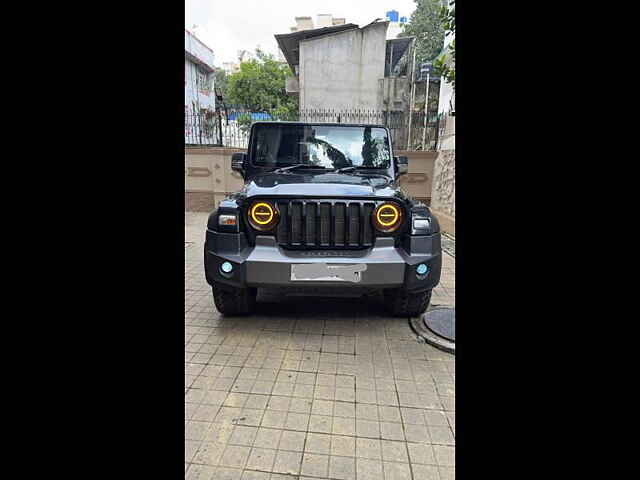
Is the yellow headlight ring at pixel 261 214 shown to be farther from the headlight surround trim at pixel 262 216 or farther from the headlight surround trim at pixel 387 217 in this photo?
the headlight surround trim at pixel 387 217

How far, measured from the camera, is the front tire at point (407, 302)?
397 cm

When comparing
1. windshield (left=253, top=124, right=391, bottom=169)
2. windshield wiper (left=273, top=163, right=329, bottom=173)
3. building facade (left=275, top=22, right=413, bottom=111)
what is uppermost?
building facade (left=275, top=22, right=413, bottom=111)

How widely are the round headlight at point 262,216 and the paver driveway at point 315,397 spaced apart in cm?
98

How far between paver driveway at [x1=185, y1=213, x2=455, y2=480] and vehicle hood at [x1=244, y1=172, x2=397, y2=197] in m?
1.26

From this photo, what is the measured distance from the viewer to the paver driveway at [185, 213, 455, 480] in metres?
2.21

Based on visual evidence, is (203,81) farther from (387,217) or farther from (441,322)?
(441,322)

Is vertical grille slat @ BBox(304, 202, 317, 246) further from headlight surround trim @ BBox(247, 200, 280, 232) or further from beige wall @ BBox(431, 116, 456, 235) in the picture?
beige wall @ BBox(431, 116, 456, 235)

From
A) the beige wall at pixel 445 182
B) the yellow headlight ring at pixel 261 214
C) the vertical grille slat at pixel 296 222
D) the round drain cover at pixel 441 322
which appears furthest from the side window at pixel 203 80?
the round drain cover at pixel 441 322

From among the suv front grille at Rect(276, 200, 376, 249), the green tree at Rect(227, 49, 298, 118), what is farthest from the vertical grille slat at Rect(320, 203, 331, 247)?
the green tree at Rect(227, 49, 298, 118)
